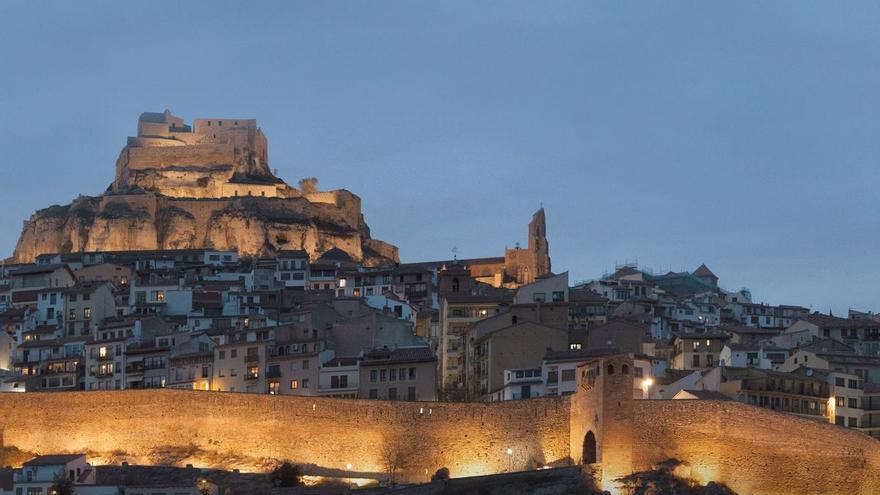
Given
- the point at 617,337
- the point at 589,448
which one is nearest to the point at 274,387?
the point at 617,337

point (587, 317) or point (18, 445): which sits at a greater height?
point (587, 317)

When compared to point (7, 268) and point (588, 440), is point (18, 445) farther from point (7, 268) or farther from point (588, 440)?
point (7, 268)

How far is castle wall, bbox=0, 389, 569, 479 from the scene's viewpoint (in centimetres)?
5919

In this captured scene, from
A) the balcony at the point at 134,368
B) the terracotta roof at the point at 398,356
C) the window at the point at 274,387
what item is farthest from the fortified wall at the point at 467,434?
the balcony at the point at 134,368

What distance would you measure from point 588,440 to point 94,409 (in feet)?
66.0

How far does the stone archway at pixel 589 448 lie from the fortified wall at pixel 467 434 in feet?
0.15

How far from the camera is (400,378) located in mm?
66938

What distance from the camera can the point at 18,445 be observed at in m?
64.2

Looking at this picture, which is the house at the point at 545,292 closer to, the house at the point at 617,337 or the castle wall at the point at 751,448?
the house at the point at 617,337

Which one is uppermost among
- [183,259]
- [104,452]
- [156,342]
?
[183,259]

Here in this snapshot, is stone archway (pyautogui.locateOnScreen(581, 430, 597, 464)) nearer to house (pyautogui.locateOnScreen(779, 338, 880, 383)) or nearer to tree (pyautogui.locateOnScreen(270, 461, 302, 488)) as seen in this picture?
tree (pyautogui.locateOnScreen(270, 461, 302, 488))

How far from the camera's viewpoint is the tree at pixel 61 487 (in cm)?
5603

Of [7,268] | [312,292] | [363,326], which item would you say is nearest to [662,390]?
[363,326]

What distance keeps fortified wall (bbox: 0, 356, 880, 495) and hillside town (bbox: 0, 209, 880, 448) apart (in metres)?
2.51
